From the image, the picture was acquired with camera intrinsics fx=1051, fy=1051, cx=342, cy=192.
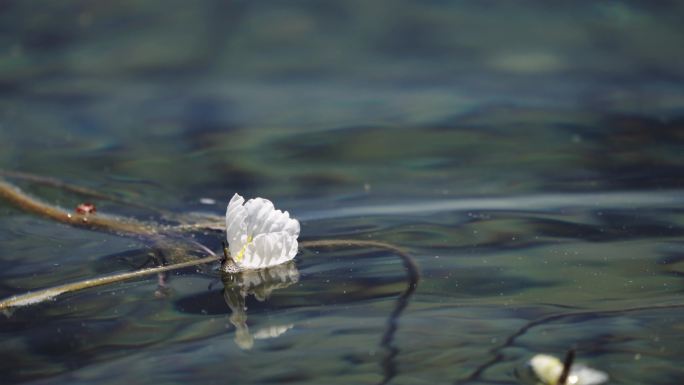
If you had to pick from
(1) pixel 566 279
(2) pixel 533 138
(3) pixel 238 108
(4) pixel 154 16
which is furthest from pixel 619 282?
(4) pixel 154 16

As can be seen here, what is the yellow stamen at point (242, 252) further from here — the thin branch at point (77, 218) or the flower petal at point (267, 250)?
the thin branch at point (77, 218)

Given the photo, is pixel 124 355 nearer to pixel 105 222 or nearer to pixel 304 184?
pixel 105 222

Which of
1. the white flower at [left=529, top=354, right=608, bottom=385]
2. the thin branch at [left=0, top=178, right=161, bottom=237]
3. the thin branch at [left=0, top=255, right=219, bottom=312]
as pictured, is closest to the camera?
the white flower at [left=529, top=354, right=608, bottom=385]

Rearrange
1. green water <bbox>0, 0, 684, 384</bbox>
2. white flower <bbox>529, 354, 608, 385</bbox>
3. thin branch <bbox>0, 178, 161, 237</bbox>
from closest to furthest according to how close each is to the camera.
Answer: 1. white flower <bbox>529, 354, 608, 385</bbox>
2. green water <bbox>0, 0, 684, 384</bbox>
3. thin branch <bbox>0, 178, 161, 237</bbox>

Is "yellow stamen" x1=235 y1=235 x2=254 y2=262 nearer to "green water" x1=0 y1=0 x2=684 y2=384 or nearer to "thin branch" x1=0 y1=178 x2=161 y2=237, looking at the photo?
"green water" x1=0 y1=0 x2=684 y2=384

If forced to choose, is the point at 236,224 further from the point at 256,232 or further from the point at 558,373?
the point at 558,373

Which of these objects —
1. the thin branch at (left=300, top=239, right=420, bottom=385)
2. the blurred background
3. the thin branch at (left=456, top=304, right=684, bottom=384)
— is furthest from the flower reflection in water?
the blurred background

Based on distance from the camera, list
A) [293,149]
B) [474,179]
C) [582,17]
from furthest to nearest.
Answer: [582,17] < [293,149] < [474,179]
